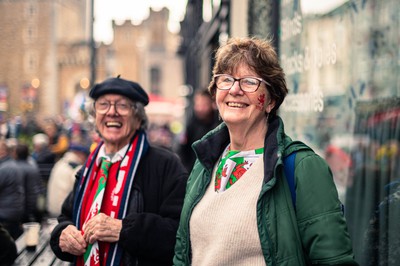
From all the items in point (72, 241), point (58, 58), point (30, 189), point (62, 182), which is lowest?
point (30, 189)

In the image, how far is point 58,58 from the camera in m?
68.4

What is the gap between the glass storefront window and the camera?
3.00 m

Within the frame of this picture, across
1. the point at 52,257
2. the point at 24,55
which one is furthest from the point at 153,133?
the point at 24,55

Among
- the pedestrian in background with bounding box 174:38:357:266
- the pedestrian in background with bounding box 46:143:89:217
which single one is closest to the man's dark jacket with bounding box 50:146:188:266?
the pedestrian in background with bounding box 174:38:357:266

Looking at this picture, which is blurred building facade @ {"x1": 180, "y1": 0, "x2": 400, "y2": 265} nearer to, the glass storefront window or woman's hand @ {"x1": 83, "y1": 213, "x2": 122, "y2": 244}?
the glass storefront window

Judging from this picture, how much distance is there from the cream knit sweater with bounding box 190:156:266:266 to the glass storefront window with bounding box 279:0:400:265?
0.96 meters

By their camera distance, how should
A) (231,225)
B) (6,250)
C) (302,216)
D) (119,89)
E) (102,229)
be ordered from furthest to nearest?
(6,250), (119,89), (102,229), (231,225), (302,216)

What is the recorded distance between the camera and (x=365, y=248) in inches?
130

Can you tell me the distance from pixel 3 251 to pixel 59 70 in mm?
66396

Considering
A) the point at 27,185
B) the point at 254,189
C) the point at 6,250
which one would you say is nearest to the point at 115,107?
the point at 254,189

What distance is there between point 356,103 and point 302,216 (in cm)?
151

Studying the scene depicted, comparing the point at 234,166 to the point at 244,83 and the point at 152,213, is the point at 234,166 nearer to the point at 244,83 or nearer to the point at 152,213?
the point at 244,83

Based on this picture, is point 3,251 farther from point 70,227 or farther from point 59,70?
point 59,70

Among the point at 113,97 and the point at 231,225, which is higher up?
the point at 113,97
